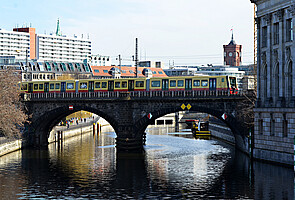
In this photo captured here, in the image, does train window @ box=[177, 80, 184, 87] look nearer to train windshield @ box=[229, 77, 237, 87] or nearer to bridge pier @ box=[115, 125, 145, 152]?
train windshield @ box=[229, 77, 237, 87]

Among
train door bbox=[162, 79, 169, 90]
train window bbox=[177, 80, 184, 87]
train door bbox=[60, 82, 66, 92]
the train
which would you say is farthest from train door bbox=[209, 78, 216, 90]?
train door bbox=[60, 82, 66, 92]

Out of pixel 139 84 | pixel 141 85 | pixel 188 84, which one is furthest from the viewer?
pixel 139 84

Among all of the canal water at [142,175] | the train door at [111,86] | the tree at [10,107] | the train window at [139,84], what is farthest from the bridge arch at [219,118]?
the tree at [10,107]

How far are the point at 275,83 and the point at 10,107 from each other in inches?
1761

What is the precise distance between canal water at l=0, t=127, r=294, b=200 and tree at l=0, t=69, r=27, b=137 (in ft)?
15.9

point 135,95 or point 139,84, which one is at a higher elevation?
point 139,84

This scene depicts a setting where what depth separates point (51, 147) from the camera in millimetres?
106312

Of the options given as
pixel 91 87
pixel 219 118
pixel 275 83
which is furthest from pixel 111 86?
pixel 275 83

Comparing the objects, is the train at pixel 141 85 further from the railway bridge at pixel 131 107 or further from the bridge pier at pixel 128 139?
the bridge pier at pixel 128 139

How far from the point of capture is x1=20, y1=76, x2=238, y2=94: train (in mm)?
93438

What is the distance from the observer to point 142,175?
233 feet

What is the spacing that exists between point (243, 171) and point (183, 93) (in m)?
24.0

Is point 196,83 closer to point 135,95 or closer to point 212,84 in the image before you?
point 212,84

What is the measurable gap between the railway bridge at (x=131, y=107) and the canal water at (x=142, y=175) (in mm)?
4086
